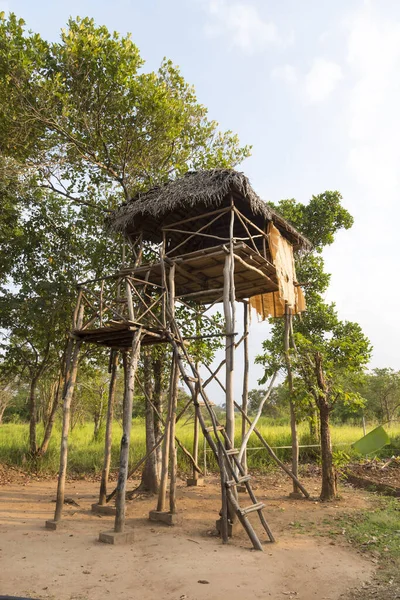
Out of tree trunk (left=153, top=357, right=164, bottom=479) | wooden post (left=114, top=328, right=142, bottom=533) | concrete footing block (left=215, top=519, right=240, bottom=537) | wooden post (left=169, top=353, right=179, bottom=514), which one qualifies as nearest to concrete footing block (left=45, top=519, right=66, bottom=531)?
wooden post (left=114, top=328, right=142, bottom=533)

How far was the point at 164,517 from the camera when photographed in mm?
7441

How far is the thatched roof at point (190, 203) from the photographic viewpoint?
7.98 m

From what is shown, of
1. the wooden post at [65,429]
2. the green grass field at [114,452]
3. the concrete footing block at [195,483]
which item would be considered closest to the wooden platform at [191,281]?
the wooden post at [65,429]

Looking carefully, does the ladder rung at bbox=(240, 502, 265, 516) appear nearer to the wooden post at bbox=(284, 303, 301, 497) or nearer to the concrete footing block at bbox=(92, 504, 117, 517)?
the wooden post at bbox=(284, 303, 301, 497)

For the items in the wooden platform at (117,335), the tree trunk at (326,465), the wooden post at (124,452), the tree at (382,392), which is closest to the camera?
the wooden post at (124,452)

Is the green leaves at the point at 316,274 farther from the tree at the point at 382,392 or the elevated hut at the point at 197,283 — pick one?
the tree at the point at 382,392

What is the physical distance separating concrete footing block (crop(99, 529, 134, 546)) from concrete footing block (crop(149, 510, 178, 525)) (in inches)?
37.5

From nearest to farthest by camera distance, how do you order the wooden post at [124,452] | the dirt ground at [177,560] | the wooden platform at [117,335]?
the dirt ground at [177,560] → the wooden post at [124,452] → the wooden platform at [117,335]

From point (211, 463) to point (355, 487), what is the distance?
176 inches

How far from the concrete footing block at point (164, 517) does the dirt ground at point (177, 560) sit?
0.11 metres

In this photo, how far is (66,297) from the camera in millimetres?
12031

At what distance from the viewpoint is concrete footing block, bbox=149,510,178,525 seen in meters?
7.35

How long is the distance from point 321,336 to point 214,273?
4.34 meters

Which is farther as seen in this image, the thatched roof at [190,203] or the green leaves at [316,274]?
the green leaves at [316,274]
